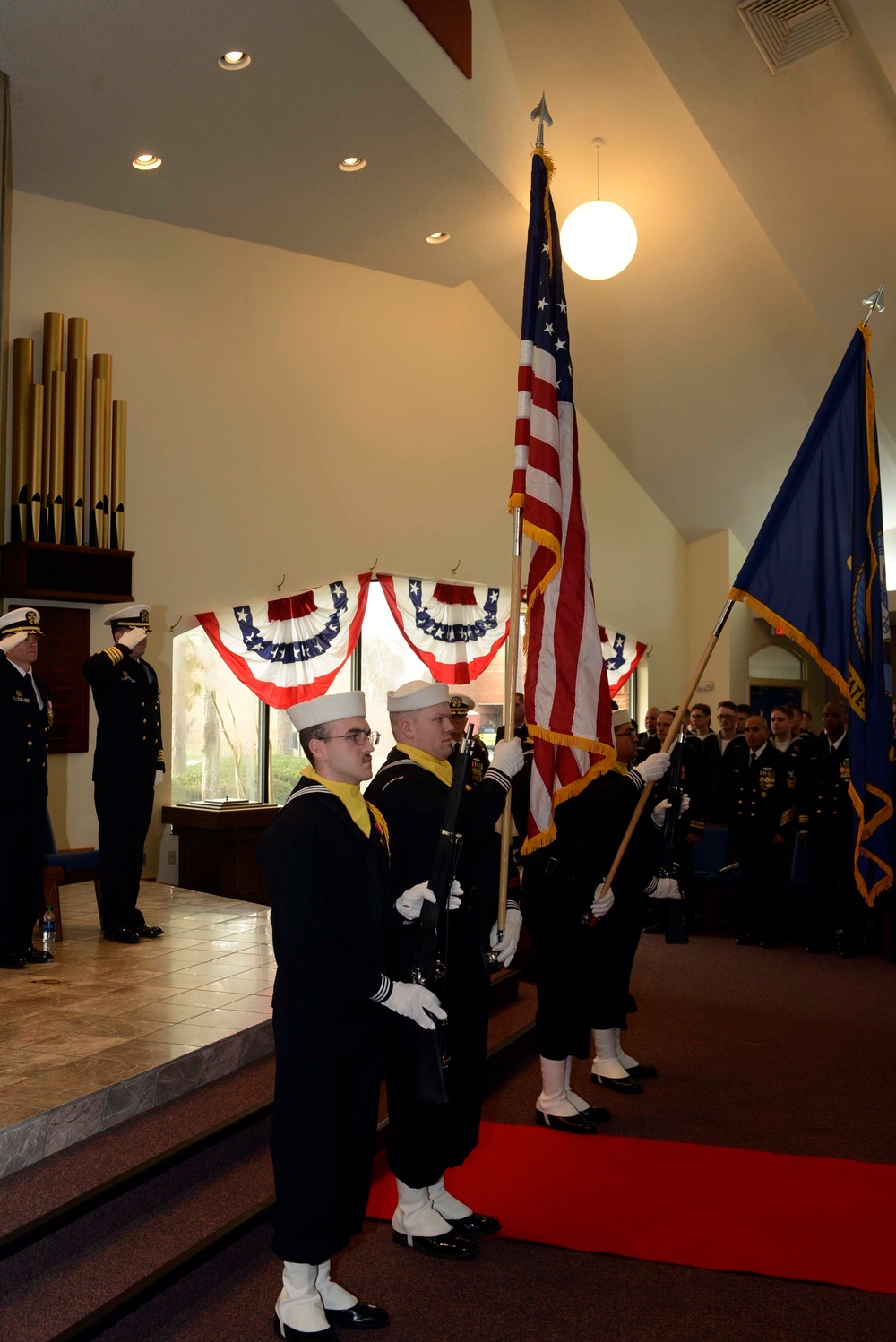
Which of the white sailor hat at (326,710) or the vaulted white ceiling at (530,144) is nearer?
the white sailor hat at (326,710)

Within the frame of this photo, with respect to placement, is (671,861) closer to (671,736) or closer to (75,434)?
(671,736)

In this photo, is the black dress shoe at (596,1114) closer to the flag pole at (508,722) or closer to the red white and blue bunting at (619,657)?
the flag pole at (508,722)

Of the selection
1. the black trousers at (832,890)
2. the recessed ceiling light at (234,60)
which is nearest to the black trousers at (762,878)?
the black trousers at (832,890)

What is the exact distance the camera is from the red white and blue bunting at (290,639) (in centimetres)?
809

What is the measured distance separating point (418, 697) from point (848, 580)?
5.98 feet

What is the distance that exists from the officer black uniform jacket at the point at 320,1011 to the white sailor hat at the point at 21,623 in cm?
312

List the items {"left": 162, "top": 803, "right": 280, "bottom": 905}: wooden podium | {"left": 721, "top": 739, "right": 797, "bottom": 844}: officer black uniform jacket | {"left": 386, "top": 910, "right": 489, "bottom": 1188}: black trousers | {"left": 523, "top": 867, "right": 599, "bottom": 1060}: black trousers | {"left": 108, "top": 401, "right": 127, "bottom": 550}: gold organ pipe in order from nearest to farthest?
{"left": 386, "top": 910, "right": 489, "bottom": 1188}: black trousers, {"left": 523, "top": 867, "right": 599, "bottom": 1060}: black trousers, {"left": 108, "top": 401, "right": 127, "bottom": 550}: gold organ pipe, {"left": 721, "top": 739, "right": 797, "bottom": 844}: officer black uniform jacket, {"left": 162, "top": 803, "right": 280, "bottom": 905}: wooden podium

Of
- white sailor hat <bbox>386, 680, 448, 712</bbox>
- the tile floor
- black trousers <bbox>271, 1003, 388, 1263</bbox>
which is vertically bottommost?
the tile floor

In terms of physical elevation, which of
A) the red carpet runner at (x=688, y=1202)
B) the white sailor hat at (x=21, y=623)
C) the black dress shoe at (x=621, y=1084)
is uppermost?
the white sailor hat at (x=21, y=623)

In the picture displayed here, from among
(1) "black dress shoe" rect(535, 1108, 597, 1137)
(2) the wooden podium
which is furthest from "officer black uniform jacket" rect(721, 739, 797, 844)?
(1) "black dress shoe" rect(535, 1108, 597, 1137)

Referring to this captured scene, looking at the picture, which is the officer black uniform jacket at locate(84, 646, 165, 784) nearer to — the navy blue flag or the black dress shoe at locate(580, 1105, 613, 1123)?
the black dress shoe at locate(580, 1105, 613, 1123)

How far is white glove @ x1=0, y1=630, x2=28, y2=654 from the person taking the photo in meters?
5.11

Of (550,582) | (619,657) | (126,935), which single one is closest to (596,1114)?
(550,582)

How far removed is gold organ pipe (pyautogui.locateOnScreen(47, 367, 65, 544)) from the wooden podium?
212cm
